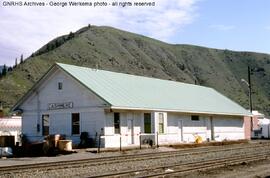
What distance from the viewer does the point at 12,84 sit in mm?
123000

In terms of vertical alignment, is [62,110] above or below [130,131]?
above

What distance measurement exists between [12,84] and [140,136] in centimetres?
9474

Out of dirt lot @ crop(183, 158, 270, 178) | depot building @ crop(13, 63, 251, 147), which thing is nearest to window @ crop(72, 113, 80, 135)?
depot building @ crop(13, 63, 251, 147)

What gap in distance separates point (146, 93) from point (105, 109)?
7.33 meters

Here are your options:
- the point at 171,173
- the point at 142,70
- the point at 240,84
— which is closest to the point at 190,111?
the point at 171,173

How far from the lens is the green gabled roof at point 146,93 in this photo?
33750 mm

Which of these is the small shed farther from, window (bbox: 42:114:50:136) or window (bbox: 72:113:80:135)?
window (bbox: 72:113:80:135)

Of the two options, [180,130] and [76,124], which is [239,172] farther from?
[180,130]

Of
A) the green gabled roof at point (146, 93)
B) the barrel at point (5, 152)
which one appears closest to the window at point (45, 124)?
the green gabled roof at point (146, 93)

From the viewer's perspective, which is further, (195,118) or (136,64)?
(136,64)

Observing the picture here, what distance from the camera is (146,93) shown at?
38.7m

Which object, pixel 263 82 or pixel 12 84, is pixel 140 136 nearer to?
pixel 12 84

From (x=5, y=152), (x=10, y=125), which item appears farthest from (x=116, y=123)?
(x=10, y=125)

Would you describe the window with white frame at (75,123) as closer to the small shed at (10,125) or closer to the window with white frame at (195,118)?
the window with white frame at (195,118)
